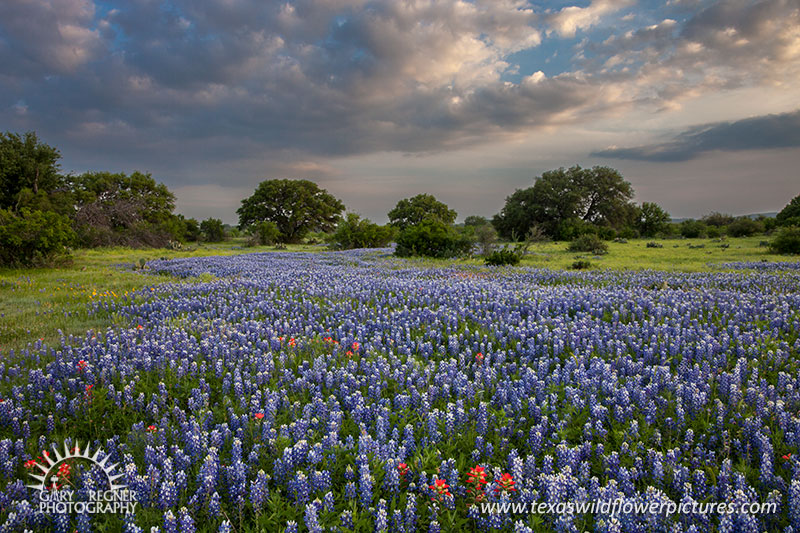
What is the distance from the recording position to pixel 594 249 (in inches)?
1004

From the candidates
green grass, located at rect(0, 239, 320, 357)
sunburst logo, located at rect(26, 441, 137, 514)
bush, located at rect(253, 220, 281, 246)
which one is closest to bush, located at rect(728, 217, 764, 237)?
green grass, located at rect(0, 239, 320, 357)

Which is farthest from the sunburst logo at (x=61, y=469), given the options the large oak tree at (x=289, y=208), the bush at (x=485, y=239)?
the large oak tree at (x=289, y=208)

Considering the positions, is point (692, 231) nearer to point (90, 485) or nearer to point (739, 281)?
point (739, 281)

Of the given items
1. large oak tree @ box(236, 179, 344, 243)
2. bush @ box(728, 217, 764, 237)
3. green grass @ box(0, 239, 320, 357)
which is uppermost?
large oak tree @ box(236, 179, 344, 243)

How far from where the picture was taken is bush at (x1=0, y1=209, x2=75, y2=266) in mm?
16422

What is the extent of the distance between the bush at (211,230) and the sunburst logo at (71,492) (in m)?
64.5

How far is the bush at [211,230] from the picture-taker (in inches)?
2457

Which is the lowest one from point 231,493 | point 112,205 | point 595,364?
point 231,493

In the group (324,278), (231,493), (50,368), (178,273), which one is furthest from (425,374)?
(178,273)

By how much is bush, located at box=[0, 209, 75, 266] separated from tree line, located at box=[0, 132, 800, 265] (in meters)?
0.04

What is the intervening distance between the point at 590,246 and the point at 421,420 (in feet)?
83.4

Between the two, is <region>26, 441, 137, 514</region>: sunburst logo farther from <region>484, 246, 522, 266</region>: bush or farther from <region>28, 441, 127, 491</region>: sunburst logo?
<region>484, 246, 522, 266</region>: bush

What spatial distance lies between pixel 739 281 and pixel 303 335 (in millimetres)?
11199

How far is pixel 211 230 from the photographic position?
6247 centimetres
